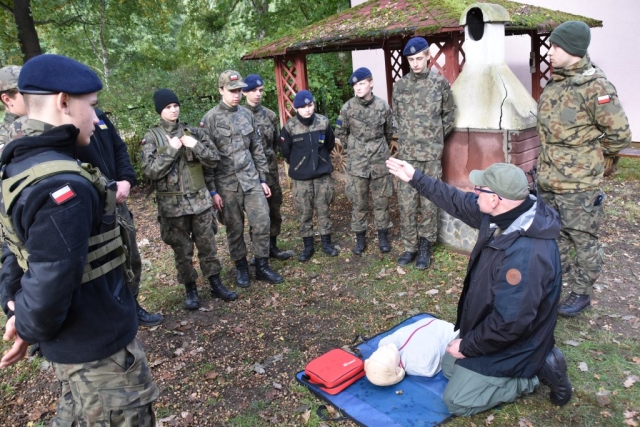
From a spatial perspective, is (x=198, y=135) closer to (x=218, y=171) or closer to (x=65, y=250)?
(x=218, y=171)

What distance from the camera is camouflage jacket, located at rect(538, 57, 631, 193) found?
3.86 meters

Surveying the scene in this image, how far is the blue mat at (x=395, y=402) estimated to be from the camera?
10.7ft

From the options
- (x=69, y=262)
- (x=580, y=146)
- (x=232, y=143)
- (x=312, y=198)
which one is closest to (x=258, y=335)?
(x=232, y=143)

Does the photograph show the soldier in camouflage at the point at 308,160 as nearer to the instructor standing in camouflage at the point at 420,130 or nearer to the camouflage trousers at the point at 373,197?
the camouflage trousers at the point at 373,197

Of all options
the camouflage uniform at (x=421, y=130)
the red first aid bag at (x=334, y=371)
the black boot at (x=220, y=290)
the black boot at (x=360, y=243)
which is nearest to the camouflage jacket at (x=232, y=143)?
the black boot at (x=220, y=290)

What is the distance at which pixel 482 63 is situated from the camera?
525 cm

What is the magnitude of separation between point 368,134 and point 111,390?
174 inches

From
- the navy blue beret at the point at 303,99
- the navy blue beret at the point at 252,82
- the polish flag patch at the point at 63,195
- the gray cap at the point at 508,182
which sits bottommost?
the gray cap at the point at 508,182

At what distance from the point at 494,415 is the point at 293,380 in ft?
4.95

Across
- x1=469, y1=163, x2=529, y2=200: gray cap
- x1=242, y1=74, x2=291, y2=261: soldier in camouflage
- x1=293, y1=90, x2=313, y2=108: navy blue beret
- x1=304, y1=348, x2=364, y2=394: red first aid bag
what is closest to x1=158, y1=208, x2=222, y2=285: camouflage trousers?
x1=242, y1=74, x2=291, y2=261: soldier in camouflage

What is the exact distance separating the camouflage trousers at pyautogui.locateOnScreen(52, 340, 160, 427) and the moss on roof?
537cm

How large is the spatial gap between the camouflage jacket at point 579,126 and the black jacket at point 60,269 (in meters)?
3.68

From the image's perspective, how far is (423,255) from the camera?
5695 mm

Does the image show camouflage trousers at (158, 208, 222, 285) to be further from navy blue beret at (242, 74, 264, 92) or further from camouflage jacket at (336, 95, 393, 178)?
camouflage jacket at (336, 95, 393, 178)
